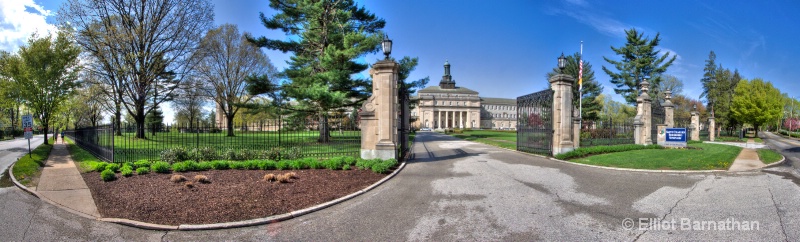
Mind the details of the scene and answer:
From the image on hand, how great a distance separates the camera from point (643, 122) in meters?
17.7

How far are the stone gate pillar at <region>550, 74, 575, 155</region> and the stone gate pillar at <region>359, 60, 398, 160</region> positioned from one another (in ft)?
22.3

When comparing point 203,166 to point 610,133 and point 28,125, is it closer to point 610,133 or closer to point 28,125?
point 28,125

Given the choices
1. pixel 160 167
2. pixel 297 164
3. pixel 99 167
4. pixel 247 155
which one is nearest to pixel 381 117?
pixel 297 164

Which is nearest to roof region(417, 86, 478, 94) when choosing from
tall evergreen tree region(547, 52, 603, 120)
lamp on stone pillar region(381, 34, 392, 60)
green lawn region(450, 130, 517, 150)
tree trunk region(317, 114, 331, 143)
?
green lawn region(450, 130, 517, 150)

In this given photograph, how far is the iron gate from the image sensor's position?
13.5 m

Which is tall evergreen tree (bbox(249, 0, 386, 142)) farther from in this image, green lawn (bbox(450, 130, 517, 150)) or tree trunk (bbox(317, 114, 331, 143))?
green lawn (bbox(450, 130, 517, 150))

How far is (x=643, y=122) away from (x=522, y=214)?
16.7m

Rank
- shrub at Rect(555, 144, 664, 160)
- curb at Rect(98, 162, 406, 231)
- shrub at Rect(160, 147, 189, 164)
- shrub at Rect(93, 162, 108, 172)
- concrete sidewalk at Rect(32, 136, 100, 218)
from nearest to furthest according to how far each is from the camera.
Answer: curb at Rect(98, 162, 406, 231) < concrete sidewalk at Rect(32, 136, 100, 218) < shrub at Rect(93, 162, 108, 172) < shrub at Rect(160, 147, 189, 164) < shrub at Rect(555, 144, 664, 160)

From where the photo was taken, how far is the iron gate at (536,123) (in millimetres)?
13539

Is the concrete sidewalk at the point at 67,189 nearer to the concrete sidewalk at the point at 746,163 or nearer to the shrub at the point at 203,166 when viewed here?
the shrub at the point at 203,166

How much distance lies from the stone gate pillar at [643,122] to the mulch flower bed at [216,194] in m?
16.0

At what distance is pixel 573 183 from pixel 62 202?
10967 millimetres

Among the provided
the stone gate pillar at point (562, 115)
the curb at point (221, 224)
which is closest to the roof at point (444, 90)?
the stone gate pillar at point (562, 115)

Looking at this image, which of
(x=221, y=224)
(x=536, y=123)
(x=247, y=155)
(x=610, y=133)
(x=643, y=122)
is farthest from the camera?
(x=643, y=122)
